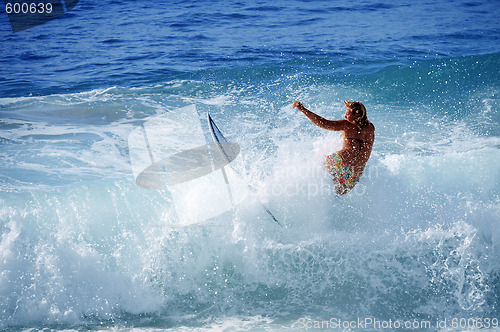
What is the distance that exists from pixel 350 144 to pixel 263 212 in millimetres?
1407

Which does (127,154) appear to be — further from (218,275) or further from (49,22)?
(49,22)

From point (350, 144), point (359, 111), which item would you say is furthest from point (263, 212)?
point (359, 111)

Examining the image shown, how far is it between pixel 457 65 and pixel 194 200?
31.1 feet

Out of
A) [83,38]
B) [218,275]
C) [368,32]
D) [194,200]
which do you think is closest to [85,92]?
[83,38]

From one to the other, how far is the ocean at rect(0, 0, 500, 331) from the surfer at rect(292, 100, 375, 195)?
251 millimetres

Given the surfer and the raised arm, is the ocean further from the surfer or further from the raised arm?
the raised arm

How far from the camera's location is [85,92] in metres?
11.1

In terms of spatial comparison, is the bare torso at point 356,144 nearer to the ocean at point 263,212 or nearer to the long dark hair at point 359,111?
the long dark hair at point 359,111

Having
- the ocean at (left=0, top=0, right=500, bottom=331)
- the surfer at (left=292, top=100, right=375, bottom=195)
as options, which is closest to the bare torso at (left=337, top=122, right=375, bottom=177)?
the surfer at (left=292, top=100, right=375, bottom=195)

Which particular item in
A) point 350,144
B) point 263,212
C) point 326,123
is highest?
point 326,123

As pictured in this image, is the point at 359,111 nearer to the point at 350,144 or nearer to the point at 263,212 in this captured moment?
the point at 350,144

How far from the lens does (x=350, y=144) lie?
5.34m

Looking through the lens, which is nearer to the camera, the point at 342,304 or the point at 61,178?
the point at 342,304

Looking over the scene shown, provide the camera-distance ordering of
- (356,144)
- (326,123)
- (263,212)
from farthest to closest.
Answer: (263,212) → (356,144) → (326,123)
